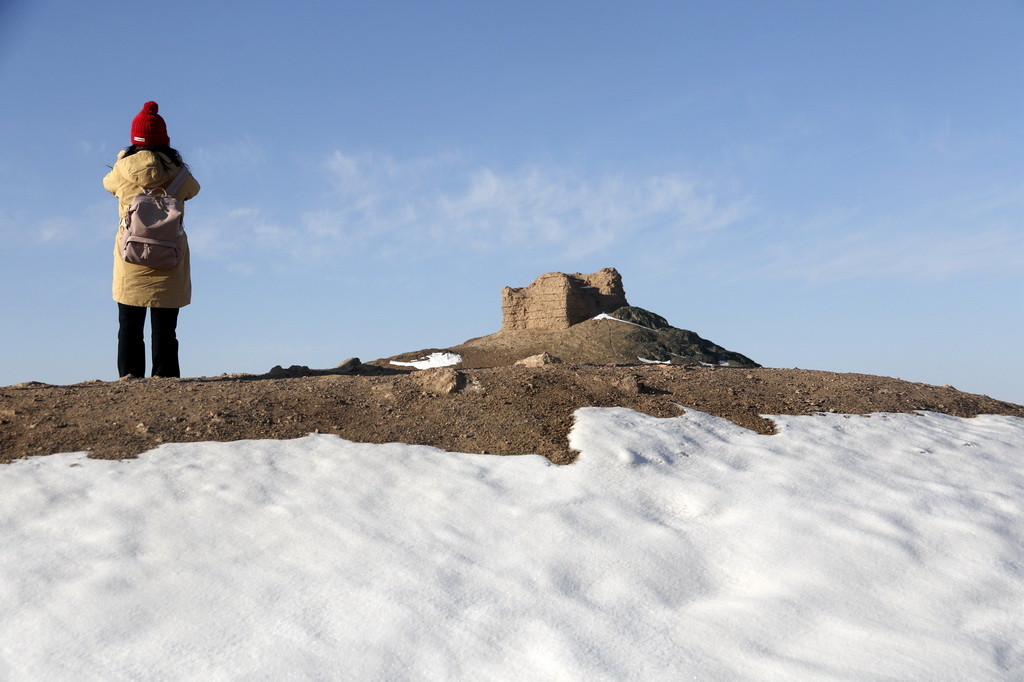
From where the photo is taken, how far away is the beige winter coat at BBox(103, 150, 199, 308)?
9102mm

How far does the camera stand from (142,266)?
29.9 ft

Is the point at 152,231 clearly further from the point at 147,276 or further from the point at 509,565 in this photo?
the point at 509,565

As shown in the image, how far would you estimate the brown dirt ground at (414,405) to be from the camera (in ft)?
22.5

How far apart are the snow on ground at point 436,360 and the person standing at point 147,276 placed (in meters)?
14.4

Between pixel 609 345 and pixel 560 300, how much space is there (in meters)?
3.56

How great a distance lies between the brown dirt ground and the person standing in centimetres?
80

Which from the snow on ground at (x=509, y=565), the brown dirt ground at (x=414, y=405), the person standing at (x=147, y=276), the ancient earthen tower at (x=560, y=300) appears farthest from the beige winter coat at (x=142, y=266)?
the ancient earthen tower at (x=560, y=300)

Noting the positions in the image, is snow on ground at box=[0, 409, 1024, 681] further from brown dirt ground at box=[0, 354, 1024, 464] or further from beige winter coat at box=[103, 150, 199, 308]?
beige winter coat at box=[103, 150, 199, 308]

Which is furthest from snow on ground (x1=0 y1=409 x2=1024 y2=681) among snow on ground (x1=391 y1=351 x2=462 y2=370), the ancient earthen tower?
the ancient earthen tower

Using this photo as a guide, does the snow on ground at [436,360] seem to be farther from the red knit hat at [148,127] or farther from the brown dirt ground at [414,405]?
the brown dirt ground at [414,405]

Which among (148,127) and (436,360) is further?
(436,360)

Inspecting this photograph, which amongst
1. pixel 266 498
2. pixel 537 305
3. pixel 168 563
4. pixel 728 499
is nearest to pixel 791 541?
pixel 728 499

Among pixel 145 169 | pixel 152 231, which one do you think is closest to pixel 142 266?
pixel 152 231

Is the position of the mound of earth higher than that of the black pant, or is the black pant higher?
the mound of earth
